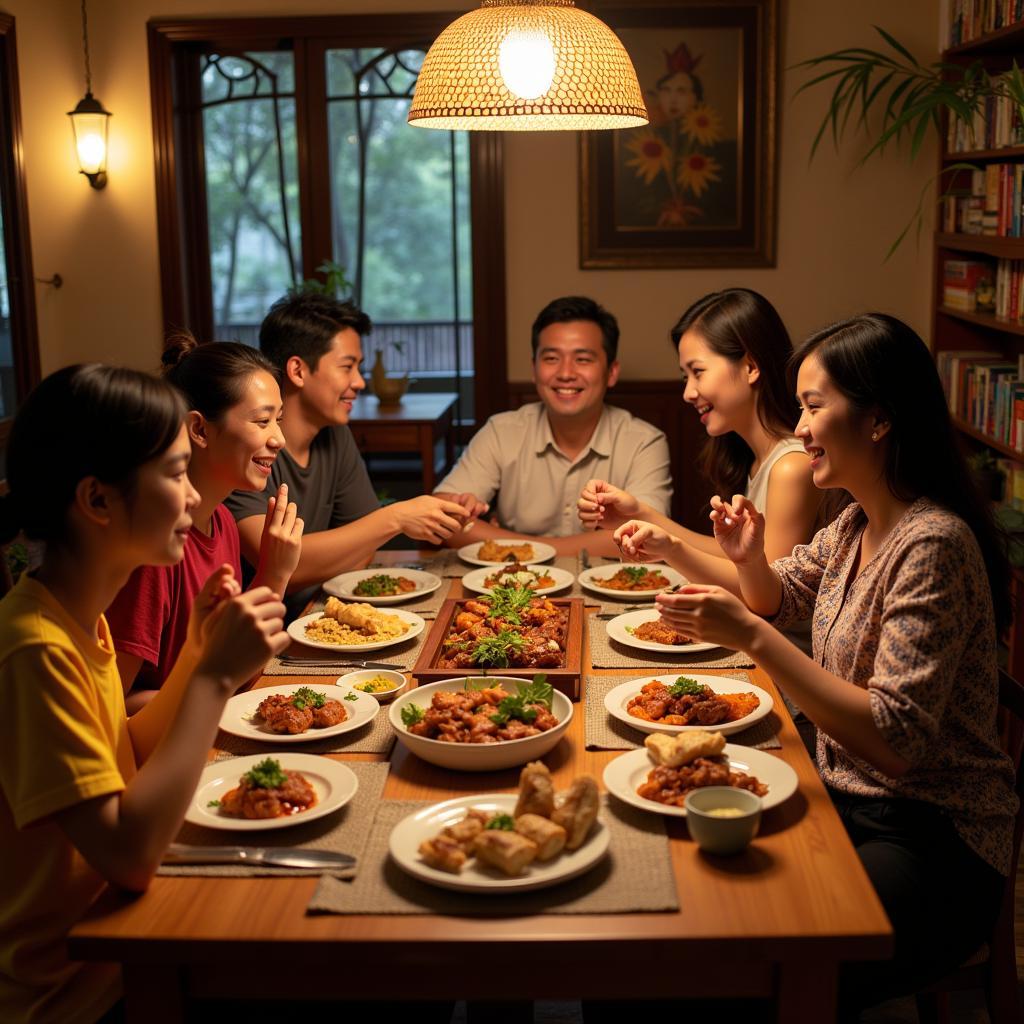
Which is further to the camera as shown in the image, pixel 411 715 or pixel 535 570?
pixel 535 570

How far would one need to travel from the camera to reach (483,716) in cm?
170

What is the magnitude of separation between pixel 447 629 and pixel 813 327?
117 inches

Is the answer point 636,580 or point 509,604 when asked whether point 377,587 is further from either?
point 636,580

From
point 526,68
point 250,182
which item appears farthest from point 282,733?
point 250,182

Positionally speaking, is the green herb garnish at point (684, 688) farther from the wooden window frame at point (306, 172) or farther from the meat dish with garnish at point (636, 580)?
the wooden window frame at point (306, 172)

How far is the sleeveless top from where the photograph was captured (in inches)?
101

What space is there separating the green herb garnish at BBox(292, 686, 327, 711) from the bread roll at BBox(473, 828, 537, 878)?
56cm

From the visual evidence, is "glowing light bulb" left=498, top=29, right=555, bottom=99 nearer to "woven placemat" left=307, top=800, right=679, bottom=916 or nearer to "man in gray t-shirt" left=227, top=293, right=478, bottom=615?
"man in gray t-shirt" left=227, top=293, right=478, bottom=615

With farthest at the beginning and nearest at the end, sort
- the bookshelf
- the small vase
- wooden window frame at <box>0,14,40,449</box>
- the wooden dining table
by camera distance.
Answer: the small vase → wooden window frame at <box>0,14,40,449</box> → the bookshelf → the wooden dining table

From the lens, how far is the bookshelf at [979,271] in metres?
3.67

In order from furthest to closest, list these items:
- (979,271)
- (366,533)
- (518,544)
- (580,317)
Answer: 1. (979,271)
2. (580,317)
3. (518,544)
4. (366,533)

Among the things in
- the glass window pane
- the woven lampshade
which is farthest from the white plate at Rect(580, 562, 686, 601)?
the glass window pane

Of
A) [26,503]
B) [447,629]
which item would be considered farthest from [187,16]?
[26,503]

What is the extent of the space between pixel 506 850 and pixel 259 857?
1.00 feet
